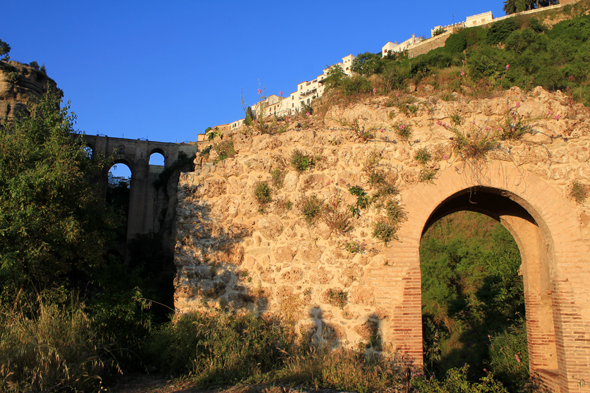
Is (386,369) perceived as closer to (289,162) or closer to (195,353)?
(195,353)

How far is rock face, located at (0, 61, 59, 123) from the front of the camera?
929 inches

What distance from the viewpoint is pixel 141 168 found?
4156 centimetres

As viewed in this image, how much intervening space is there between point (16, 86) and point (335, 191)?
26594 millimetres

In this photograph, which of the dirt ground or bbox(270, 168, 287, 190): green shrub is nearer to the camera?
the dirt ground

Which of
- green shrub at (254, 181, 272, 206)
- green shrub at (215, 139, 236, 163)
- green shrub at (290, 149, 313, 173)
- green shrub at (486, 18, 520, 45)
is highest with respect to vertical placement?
green shrub at (486, 18, 520, 45)

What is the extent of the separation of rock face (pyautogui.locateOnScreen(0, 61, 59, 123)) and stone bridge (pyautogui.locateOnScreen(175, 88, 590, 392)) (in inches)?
877

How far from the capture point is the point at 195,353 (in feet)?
16.7

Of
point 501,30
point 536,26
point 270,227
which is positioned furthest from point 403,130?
point 536,26

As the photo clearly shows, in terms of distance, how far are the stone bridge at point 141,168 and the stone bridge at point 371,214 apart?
35.1 m

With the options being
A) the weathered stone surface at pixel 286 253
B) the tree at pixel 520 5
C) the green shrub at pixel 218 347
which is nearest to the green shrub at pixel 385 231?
the weathered stone surface at pixel 286 253

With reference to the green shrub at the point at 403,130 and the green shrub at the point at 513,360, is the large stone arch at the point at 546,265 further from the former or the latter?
the green shrub at the point at 513,360

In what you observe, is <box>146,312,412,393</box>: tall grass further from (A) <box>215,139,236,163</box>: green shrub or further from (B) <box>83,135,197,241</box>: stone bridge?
(B) <box>83,135,197,241</box>: stone bridge

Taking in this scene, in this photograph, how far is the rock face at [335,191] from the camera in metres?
5.55

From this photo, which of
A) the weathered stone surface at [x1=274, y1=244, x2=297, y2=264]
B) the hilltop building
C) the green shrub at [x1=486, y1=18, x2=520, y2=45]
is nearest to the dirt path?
the weathered stone surface at [x1=274, y1=244, x2=297, y2=264]
